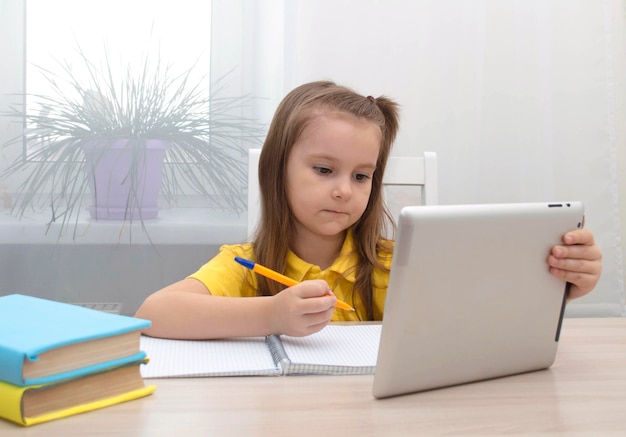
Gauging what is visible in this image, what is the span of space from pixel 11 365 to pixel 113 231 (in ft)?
3.54

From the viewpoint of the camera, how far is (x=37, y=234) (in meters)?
1.62

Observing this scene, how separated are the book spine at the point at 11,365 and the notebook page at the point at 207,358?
0.16 m

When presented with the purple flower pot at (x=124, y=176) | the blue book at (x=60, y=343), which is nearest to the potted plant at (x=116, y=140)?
the purple flower pot at (x=124, y=176)

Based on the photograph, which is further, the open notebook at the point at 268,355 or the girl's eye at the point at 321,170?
the girl's eye at the point at 321,170

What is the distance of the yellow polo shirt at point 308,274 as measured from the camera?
3.90ft

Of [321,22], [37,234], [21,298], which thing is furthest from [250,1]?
[21,298]

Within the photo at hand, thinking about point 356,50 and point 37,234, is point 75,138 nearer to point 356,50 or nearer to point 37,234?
point 37,234

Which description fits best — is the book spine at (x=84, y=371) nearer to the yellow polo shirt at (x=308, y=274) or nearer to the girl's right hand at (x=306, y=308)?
the girl's right hand at (x=306, y=308)

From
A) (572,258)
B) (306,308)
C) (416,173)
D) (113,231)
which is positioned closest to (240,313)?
(306,308)

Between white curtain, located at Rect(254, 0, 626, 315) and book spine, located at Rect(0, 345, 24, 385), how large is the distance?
1.22 metres

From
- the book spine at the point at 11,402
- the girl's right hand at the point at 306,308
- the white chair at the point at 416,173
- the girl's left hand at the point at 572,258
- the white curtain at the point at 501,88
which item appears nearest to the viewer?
the book spine at the point at 11,402

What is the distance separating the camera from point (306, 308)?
0.85 meters

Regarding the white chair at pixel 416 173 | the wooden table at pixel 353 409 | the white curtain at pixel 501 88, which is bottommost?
the wooden table at pixel 353 409

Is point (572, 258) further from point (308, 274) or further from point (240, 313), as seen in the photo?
point (308, 274)
